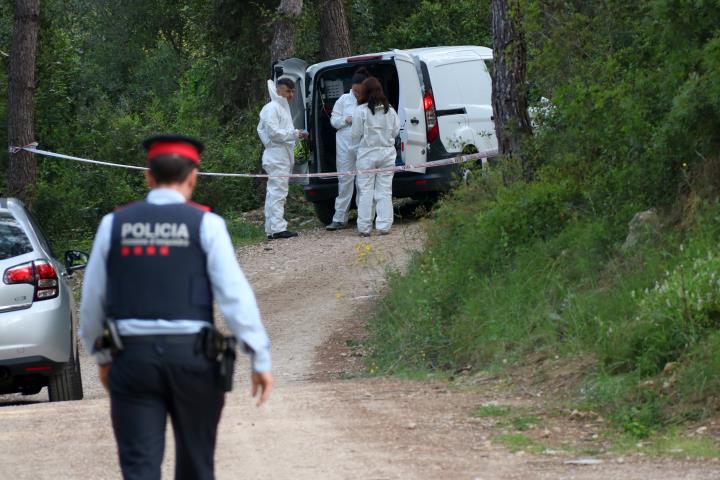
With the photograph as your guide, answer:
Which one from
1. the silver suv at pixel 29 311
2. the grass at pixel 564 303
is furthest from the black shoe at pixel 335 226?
the silver suv at pixel 29 311

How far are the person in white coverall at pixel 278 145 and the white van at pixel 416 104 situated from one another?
42 cm

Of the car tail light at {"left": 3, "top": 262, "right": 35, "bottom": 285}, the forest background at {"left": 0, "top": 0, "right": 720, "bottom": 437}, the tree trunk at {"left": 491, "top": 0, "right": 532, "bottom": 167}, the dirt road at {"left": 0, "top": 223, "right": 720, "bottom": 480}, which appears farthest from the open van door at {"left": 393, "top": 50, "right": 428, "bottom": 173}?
the car tail light at {"left": 3, "top": 262, "right": 35, "bottom": 285}

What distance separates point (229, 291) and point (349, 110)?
12807 mm

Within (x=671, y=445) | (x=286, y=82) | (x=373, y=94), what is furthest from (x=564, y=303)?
(x=286, y=82)

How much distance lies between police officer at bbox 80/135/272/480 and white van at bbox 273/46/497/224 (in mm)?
12120

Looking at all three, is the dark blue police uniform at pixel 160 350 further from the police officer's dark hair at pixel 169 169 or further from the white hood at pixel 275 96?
the white hood at pixel 275 96

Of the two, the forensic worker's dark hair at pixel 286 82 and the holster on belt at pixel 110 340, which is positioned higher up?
the forensic worker's dark hair at pixel 286 82

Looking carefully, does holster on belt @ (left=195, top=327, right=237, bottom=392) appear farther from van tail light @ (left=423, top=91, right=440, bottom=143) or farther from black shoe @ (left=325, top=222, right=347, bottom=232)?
black shoe @ (left=325, top=222, right=347, bottom=232)

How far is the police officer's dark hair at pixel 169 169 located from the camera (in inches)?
187

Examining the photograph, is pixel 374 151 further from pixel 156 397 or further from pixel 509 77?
pixel 156 397

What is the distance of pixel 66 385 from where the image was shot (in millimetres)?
9820

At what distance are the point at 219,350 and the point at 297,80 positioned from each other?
525 inches

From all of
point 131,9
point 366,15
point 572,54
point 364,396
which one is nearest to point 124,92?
point 131,9

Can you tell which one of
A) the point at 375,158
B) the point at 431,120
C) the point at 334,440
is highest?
the point at 431,120
